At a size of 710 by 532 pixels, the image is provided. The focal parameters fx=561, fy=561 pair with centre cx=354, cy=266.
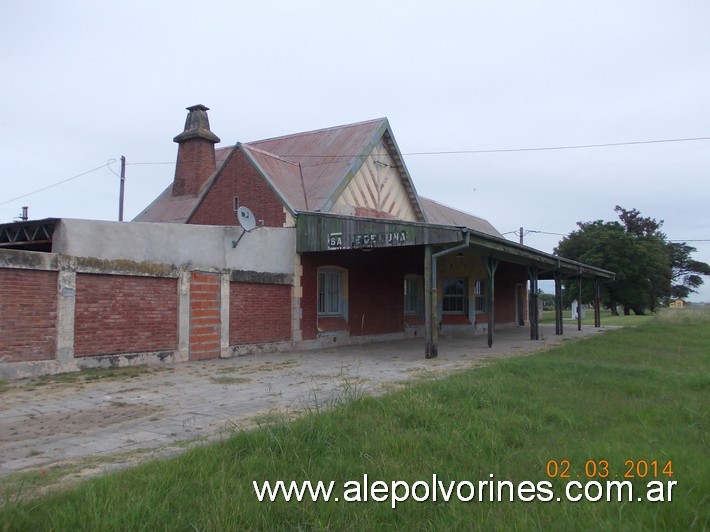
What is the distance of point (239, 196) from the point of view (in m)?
17.2

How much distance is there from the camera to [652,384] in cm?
824

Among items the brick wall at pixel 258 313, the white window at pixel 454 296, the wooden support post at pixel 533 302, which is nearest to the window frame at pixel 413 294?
the white window at pixel 454 296

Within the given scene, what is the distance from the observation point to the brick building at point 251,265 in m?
10.3

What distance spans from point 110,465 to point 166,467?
2.73 feet

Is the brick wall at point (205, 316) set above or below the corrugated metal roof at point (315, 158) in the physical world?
below

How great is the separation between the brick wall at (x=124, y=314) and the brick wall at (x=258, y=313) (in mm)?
1789

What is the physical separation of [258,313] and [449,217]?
1639cm

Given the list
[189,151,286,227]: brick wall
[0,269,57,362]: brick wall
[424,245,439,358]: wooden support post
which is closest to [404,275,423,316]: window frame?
[189,151,286,227]: brick wall

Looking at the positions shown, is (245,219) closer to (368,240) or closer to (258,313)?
(258,313)

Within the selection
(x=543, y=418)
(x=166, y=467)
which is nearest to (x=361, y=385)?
(x=543, y=418)

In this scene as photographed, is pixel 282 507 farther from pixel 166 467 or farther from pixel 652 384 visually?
pixel 652 384

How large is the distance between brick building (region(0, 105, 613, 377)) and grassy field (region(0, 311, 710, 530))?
589cm

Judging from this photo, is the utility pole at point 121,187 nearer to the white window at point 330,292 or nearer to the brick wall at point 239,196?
the brick wall at point 239,196

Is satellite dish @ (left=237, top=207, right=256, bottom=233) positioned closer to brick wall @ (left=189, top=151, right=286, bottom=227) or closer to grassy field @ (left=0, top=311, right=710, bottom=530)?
brick wall @ (left=189, top=151, right=286, bottom=227)
